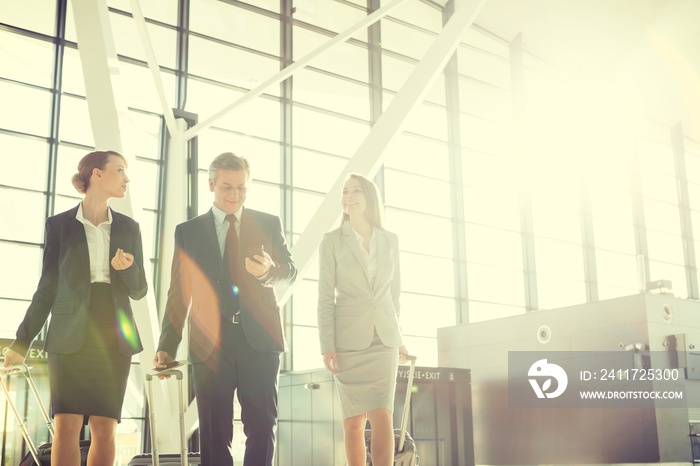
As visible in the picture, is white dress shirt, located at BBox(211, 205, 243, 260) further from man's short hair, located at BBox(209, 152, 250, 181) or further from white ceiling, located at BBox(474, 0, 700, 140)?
white ceiling, located at BBox(474, 0, 700, 140)

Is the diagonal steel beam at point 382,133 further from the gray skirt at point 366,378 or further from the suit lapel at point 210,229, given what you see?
the suit lapel at point 210,229

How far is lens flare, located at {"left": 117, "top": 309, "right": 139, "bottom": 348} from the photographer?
3.41 meters

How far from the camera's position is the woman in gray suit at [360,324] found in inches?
151

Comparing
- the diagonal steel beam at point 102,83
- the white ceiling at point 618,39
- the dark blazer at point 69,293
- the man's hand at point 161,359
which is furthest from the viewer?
the white ceiling at point 618,39

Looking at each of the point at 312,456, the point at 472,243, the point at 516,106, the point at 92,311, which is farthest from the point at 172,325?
the point at 516,106

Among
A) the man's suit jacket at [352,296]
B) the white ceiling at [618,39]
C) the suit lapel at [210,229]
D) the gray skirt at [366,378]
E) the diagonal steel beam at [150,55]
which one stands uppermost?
the white ceiling at [618,39]

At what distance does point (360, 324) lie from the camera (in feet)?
12.7

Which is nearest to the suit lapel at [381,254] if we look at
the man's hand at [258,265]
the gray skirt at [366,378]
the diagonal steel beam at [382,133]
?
the gray skirt at [366,378]

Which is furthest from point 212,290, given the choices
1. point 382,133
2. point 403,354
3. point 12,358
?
point 382,133

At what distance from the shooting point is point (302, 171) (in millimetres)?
14617

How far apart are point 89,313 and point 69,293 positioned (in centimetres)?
13

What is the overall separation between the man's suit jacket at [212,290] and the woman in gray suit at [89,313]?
0.22 metres

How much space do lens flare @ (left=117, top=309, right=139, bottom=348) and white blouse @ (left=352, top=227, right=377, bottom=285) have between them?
122 centimetres

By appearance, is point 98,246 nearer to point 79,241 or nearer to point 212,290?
point 79,241
